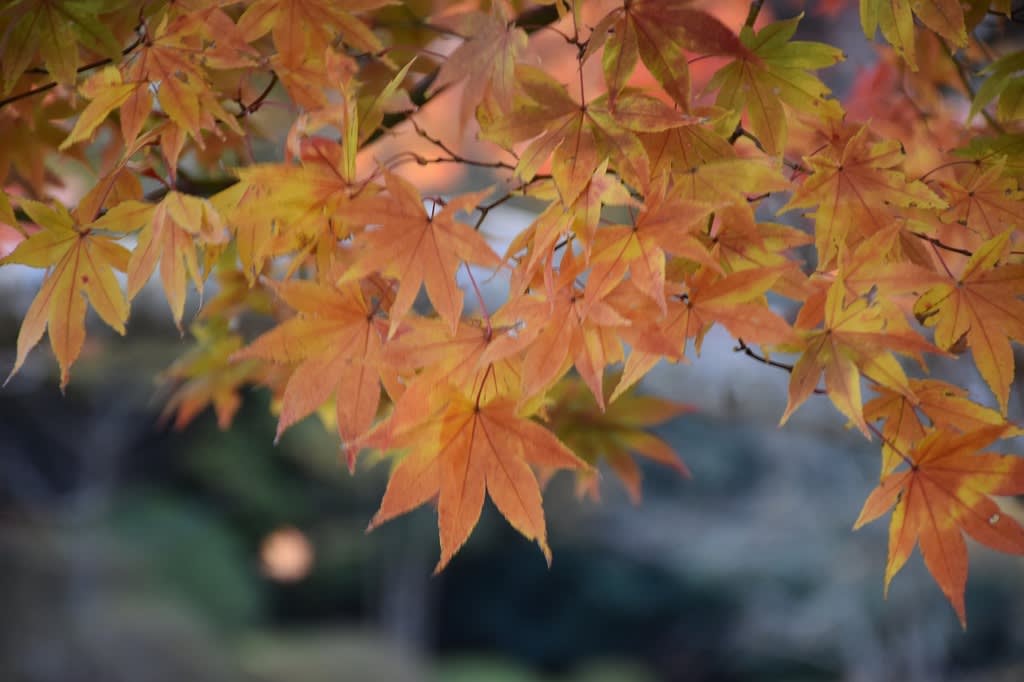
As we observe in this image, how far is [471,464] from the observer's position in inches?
22.7

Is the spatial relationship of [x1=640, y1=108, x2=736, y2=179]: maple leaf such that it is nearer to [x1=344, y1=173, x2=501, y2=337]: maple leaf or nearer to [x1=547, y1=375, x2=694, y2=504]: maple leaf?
[x1=344, y1=173, x2=501, y2=337]: maple leaf

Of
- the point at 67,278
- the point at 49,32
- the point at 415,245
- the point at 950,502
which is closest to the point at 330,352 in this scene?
the point at 415,245

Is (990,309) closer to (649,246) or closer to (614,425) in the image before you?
(649,246)

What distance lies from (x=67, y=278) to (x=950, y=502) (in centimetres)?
63

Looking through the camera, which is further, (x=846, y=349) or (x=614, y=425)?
(x=614, y=425)

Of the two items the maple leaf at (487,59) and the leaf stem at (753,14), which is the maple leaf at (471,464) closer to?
the maple leaf at (487,59)

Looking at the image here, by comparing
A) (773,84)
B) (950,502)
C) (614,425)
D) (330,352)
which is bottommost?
(614,425)

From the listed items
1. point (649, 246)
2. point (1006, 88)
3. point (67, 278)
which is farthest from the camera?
point (1006, 88)

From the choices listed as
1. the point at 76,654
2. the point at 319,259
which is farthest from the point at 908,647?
the point at 319,259

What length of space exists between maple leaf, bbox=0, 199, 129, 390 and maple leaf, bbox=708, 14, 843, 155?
452 mm

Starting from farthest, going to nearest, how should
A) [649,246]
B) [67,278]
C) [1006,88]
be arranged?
1. [1006,88]
2. [67,278]
3. [649,246]

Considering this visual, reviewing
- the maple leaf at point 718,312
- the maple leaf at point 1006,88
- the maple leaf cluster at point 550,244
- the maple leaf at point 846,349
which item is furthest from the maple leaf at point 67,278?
the maple leaf at point 1006,88

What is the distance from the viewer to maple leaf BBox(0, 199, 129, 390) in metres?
0.63

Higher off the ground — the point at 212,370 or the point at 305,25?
the point at 305,25
